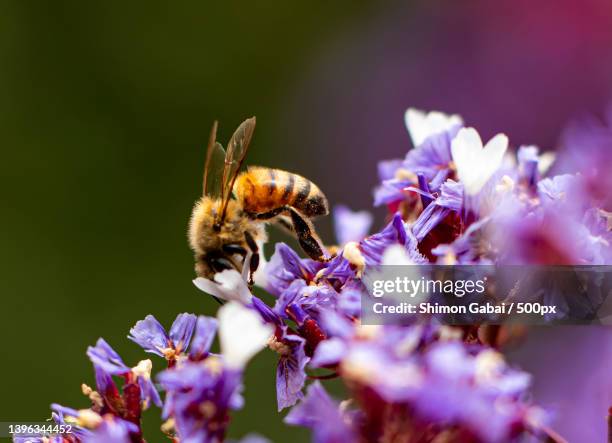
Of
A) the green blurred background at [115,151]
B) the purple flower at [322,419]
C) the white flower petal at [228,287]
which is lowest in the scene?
the purple flower at [322,419]

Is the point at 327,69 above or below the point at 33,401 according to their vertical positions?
above

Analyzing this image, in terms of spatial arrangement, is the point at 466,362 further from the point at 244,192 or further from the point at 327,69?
the point at 327,69

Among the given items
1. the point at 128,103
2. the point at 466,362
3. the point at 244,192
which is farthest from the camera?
the point at 128,103

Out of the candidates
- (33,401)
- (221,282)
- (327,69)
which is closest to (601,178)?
(221,282)

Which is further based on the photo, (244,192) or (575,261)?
(244,192)

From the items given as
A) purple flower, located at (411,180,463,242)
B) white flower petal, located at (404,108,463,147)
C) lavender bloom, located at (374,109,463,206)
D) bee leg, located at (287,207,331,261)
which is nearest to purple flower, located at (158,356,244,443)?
purple flower, located at (411,180,463,242)

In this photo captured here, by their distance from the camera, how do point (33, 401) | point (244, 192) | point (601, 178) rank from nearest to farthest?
point (601, 178)
point (244, 192)
point (33, 401)

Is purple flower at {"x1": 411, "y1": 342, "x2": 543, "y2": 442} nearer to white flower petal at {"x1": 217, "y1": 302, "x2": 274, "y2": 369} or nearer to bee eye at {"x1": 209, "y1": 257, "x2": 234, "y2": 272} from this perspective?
white flower petal at {"x1": 217, "y1": 302, "x2": 274, "y2": 369}

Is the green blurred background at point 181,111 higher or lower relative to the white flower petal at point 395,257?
higher

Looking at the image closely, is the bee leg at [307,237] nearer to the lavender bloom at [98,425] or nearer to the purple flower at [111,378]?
the purple flower at [111,378]

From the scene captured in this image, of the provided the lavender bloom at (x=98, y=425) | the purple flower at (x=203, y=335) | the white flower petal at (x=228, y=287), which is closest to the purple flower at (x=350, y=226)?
the white flower petal at (x=228, y=287)
